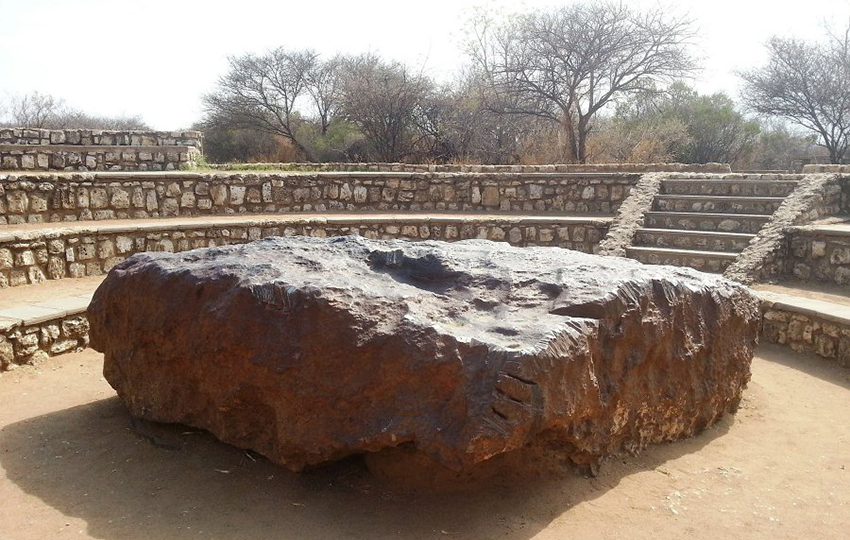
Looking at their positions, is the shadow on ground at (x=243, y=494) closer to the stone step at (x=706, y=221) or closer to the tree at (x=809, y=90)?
the stone step at (x=706, y=221)

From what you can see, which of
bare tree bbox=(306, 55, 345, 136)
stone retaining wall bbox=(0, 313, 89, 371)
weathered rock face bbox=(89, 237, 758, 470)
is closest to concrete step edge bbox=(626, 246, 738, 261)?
weathered rock face bbox=(89, 237, 758, 470)

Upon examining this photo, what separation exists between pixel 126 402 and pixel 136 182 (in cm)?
577

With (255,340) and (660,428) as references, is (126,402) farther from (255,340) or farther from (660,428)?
(660,428)

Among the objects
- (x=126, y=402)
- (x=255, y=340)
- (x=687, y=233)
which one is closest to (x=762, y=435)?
(x=255, y=340)

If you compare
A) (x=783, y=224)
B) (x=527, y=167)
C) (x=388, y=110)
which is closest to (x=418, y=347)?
(x=783, y=224)

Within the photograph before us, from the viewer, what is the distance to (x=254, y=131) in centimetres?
2295

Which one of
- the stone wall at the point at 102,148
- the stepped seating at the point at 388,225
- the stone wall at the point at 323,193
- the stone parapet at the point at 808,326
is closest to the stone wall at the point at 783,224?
the stepped seating at the point at 388,225

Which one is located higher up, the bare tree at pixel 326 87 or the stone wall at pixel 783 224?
the bare tree at pixel 326 87

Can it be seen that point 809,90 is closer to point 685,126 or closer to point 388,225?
point 685,126

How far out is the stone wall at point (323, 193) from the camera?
8.32 m

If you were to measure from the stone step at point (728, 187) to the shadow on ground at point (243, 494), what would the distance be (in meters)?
6.18

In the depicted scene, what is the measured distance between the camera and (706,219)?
8.38 meters

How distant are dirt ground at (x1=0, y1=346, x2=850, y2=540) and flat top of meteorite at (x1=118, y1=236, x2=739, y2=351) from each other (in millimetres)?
760

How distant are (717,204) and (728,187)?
1.23ft
